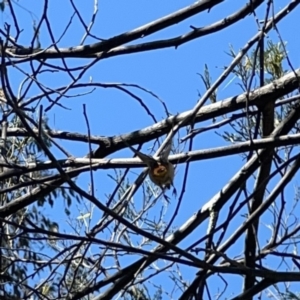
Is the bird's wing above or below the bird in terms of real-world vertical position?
above

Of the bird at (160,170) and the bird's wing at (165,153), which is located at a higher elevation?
the bird's wing at (165,153)

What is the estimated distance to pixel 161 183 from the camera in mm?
1338

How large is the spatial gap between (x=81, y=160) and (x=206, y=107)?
0.30 meters

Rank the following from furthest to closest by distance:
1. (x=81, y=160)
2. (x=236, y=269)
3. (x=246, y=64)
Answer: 1. (x=246, y=64)
2. (x=81, y=160)
3. (x=236, y=269)

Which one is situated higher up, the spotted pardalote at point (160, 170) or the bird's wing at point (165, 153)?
the bird's wing at point (165, 153)

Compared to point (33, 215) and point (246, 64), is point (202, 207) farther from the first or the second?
point (33, 215)

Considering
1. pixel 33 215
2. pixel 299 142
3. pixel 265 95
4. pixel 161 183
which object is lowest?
pixel 161 183

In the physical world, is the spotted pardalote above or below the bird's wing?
below

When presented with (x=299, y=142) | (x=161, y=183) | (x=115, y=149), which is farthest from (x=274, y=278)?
(x=115, y=149)

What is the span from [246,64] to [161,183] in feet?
2.56

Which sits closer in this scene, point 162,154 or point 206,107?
point 162,154

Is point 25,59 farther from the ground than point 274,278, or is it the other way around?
point 25,59

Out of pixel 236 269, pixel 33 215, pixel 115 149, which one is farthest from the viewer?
pixel 33 215

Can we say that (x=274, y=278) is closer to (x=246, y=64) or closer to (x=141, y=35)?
(x=141, y=35)
